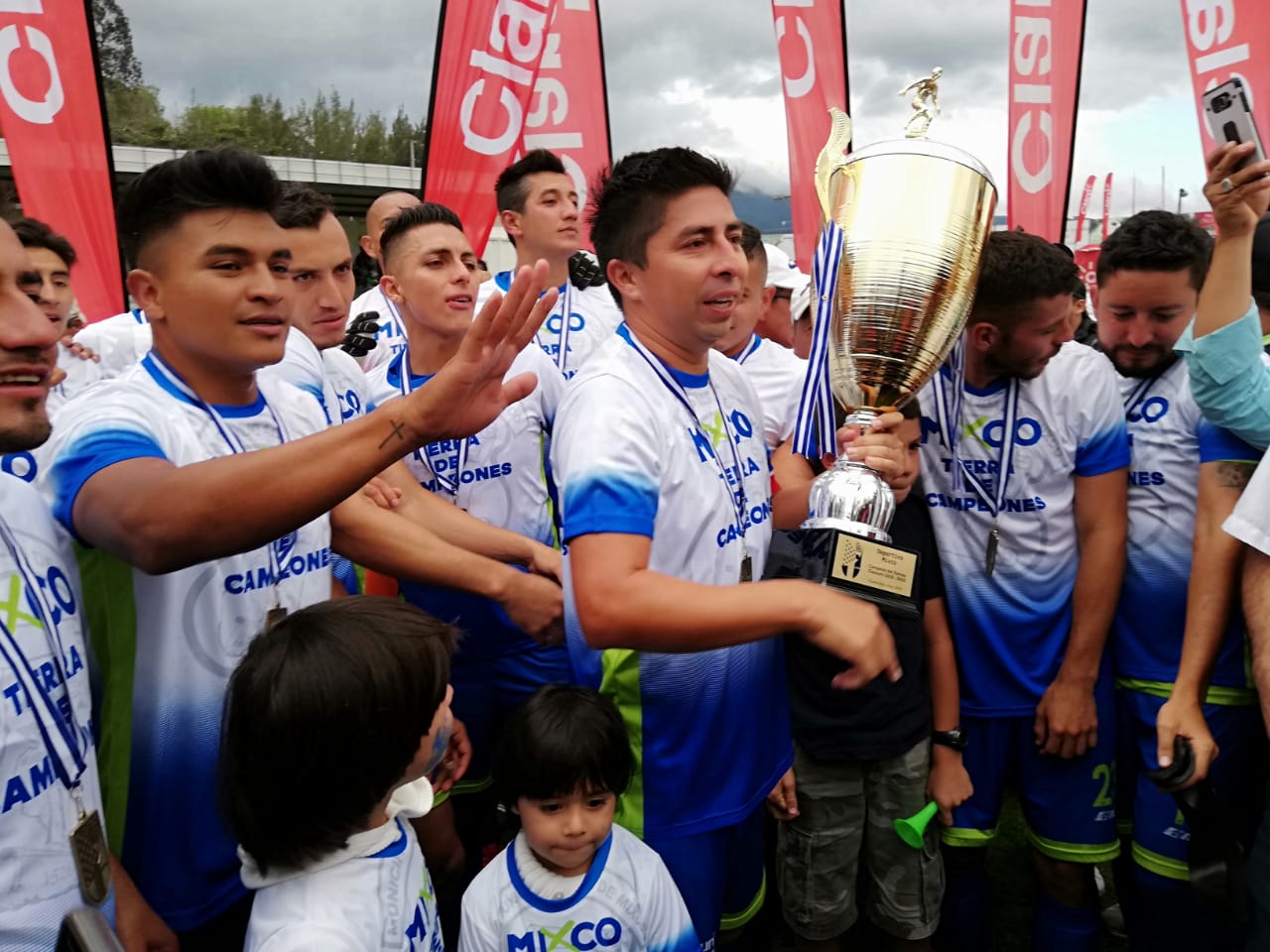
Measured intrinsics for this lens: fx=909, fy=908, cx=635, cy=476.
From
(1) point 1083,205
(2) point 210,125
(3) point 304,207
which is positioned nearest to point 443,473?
(3) point 304,207

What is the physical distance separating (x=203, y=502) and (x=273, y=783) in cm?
45

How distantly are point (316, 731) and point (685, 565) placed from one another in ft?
2.86

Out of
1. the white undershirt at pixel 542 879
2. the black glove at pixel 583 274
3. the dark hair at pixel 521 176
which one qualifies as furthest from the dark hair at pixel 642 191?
the dark hair at pixel 521 176

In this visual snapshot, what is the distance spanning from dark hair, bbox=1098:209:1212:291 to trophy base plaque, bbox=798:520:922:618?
159 centimetres

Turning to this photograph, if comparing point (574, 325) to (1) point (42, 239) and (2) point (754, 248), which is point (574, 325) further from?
(1) point (42, 239)

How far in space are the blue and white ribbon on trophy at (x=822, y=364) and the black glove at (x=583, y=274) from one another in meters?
2.37

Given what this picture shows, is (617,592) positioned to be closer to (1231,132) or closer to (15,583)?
(15,583)

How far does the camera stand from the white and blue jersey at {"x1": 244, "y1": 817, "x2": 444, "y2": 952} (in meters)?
1.40

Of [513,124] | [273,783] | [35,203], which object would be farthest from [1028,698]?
[35,203]

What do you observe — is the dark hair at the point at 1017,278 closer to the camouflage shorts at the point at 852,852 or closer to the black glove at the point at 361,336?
the camouflage shorts at the point at 852,852

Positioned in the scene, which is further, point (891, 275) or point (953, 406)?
point (953, 406)

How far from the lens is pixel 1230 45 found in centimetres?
702

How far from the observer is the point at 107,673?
5.57ft

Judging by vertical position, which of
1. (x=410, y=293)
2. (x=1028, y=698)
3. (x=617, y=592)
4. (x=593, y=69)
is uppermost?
(x=593, y=69)
